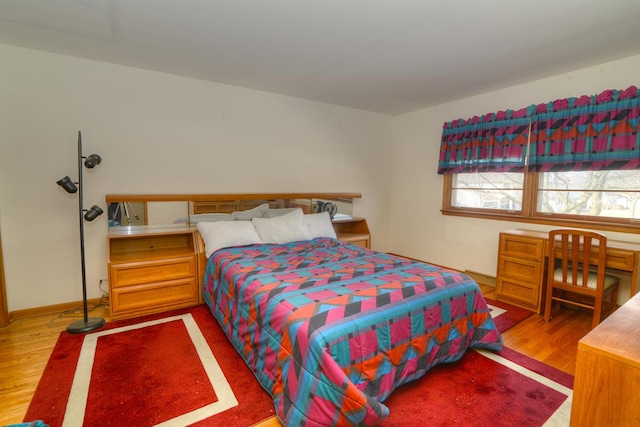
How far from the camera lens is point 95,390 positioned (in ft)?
5.93

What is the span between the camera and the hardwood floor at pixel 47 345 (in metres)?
1.77

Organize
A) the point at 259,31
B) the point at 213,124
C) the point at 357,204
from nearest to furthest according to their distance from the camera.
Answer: the point at 259,31
the point at 213,124
the point at 357,204

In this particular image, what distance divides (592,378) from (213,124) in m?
3.57

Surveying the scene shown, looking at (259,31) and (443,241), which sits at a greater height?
(259,31)

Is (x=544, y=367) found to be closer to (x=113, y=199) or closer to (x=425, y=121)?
(x=425, y=121)

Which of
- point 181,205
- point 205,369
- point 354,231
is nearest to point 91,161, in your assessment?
point 181,205

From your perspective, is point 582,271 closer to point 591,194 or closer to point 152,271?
point 591,194

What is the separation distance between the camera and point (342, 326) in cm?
155

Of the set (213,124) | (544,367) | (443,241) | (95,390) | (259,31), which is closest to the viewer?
(95,390)

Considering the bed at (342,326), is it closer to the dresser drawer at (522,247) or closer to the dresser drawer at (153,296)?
the dresser drawer at (153,296)

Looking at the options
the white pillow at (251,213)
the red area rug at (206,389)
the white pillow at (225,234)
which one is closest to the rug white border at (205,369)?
the red area rug at (206,389)

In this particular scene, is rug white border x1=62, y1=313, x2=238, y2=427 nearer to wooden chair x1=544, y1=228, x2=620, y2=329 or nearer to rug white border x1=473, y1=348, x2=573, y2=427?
rug white border x1=473, y1=348, x2=573, y2=427

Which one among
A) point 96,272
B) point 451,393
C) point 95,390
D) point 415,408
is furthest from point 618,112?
point 96,272

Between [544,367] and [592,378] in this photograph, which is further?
[544,367]
